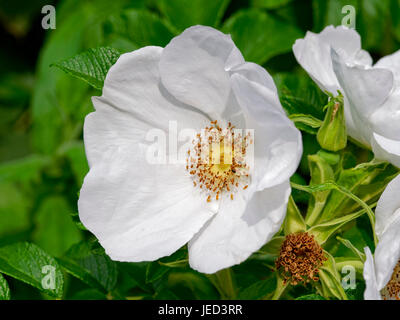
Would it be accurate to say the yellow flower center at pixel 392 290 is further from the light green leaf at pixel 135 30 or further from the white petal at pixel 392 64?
the light green leaf at pixel 135 30

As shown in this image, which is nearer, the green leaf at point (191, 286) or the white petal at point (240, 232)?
the white petal at point (240, 232)

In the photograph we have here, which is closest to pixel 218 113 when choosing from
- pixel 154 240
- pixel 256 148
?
pixel 256 148

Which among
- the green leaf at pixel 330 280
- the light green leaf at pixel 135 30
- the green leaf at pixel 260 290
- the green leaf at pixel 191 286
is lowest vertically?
the green leaf at pixel 191 286

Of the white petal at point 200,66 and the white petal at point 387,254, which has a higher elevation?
the white petal at point 200,66

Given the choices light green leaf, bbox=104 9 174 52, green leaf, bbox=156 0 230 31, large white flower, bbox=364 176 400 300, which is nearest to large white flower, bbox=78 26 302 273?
large white flower, bbox=364 176 400 300

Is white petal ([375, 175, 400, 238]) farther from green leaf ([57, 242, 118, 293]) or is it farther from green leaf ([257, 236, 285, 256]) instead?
green leaf ([57, 242, 118, 293])

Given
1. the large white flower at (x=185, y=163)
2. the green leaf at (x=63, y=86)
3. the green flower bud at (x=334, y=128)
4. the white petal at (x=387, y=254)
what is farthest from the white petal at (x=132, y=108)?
the green leaf at (x=63, y=86)
